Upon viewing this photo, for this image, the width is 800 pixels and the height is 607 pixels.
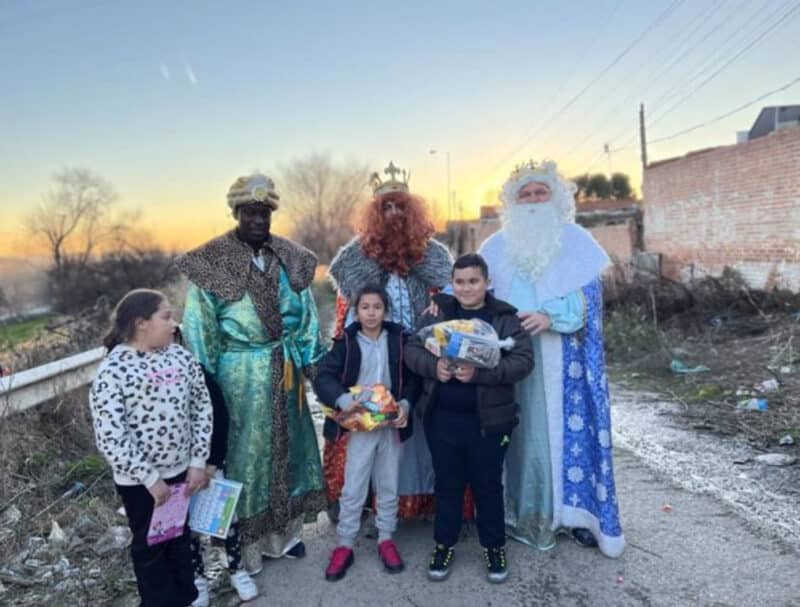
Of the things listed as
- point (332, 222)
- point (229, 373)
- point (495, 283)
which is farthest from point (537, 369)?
point (332, 222)

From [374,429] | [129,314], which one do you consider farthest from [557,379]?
[129,314]

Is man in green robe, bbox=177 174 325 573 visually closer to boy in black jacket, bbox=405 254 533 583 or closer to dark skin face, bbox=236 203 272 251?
dark skin face, bbox=236 203 272 251

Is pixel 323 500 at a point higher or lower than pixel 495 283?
lower

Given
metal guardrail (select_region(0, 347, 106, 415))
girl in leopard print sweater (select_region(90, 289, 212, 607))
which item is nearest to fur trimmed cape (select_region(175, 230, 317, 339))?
girl in leopard print sweater (select_region(90, 289, 212, 607))

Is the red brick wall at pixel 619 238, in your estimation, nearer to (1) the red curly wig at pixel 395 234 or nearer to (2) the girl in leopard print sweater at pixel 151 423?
(1) the red curly wig at pixel 395 234

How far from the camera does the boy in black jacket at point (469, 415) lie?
3.02 meters

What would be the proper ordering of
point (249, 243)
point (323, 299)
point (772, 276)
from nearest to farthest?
point (249, 243) → point (772, 276) → point (323, 299)

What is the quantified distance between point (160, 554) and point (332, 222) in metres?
33.3

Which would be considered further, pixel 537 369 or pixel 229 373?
pixel 537 369

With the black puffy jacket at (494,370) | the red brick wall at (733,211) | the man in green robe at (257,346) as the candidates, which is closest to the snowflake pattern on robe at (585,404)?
the black puffy jacket at (494,370)

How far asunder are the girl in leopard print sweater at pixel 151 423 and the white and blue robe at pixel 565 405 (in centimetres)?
182

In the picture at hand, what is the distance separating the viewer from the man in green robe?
3160 millimetres

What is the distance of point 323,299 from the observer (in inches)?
757

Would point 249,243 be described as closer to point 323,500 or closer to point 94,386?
point 94,386
